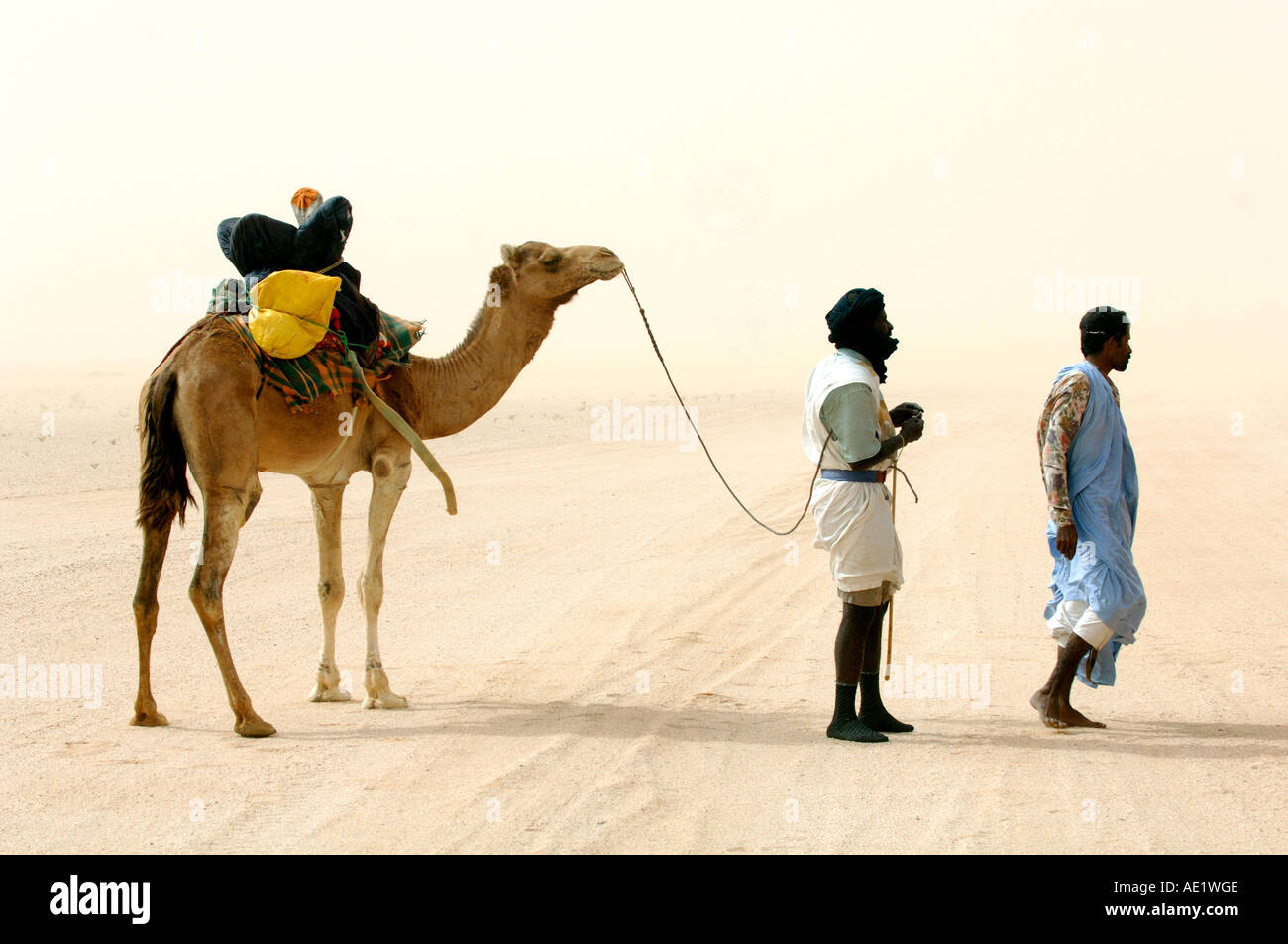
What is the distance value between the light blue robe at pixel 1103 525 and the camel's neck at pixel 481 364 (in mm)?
3397

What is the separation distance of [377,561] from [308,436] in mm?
878

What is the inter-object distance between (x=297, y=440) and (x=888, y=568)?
11.4ft

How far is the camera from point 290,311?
7621 mm

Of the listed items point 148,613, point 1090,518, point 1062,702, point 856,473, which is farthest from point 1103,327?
point 148,613

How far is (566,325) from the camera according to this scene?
78.4 meters

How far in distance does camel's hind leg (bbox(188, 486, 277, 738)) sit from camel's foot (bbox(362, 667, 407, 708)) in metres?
0.74

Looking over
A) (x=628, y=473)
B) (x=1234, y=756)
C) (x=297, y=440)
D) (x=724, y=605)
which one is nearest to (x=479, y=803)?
(x=297, y=440)

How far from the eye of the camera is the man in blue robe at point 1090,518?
7168 millimetres

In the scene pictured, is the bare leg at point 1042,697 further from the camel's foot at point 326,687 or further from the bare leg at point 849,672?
the camel's foot at point 326,687

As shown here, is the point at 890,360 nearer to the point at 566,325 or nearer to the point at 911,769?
the point at 566,325

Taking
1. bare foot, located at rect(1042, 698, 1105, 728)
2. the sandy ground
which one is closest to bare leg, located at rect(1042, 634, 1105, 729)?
bare foot, located at rect(1042, 698, 1105, 728)

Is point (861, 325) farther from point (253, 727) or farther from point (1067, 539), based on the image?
point (253, 727)

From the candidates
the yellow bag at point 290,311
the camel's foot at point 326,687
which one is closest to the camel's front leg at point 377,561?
the camel's foot at point 326,687

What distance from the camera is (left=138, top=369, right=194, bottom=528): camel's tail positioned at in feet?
24.6
